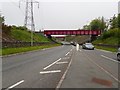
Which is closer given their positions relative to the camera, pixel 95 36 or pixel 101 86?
pixel 101 86

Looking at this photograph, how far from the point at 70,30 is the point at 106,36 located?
37470mm

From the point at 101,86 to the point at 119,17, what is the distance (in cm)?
Result: 11314

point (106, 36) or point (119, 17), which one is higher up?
point (119, 17)

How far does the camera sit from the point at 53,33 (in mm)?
139750

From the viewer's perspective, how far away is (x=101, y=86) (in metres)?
10.5

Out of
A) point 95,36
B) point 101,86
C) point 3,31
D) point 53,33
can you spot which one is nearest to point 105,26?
point 95,36

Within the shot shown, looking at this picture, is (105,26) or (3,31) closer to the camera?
(3,31)

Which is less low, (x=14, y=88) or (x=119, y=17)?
(x=119, y=17)

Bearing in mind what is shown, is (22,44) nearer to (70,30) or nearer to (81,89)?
(81,89)

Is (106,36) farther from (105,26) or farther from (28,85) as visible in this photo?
(28,85)

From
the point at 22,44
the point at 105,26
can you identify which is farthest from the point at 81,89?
the point at 105,26

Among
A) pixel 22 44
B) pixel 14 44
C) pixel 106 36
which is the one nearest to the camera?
pixel 14 44

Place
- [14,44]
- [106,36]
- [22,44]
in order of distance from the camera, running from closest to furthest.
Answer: [14,44] → [22,44] → [106,36]

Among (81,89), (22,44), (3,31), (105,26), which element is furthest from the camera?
(105,26)
